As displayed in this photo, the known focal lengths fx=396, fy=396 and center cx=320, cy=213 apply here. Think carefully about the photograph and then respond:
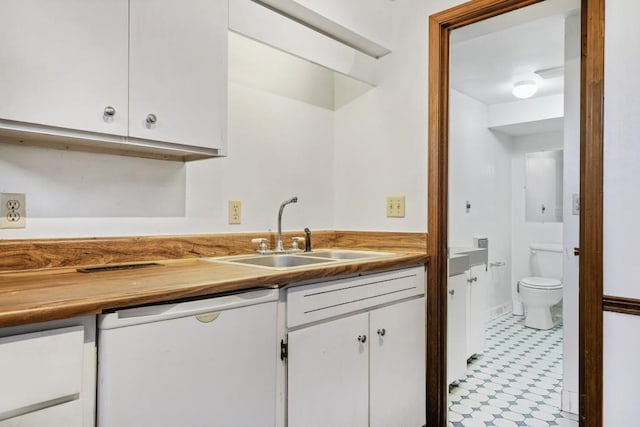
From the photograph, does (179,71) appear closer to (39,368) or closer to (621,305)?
(39,368)

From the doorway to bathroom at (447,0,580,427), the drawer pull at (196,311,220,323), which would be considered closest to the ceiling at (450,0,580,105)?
the doorway to bathroom at (447,0,580,427)

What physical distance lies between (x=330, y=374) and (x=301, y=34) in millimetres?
1471

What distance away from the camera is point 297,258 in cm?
191

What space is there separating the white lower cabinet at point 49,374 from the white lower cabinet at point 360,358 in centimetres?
60

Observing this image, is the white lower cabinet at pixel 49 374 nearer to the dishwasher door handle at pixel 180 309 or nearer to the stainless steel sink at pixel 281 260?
the dishwasher door handle at pixel 180 309

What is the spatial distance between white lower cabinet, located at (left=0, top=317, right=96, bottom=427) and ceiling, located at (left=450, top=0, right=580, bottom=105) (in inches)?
84.3

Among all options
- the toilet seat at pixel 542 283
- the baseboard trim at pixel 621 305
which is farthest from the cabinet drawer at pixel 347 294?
the toilet seat at pixel 542 283

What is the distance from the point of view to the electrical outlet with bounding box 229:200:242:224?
1.86m

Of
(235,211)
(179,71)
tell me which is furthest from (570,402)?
(179,71)

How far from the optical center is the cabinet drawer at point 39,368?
75 centimetres

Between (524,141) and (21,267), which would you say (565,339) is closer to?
(21,267)

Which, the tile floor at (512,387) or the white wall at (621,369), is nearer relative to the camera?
the white wall at (621,369)

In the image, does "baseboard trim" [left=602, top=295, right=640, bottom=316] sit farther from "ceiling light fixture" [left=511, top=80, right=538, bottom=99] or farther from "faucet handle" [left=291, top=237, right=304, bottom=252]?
"ceiling light fixture" [left=511, top=80, right=538, bottom=99]

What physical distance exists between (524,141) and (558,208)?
33.8 inches
